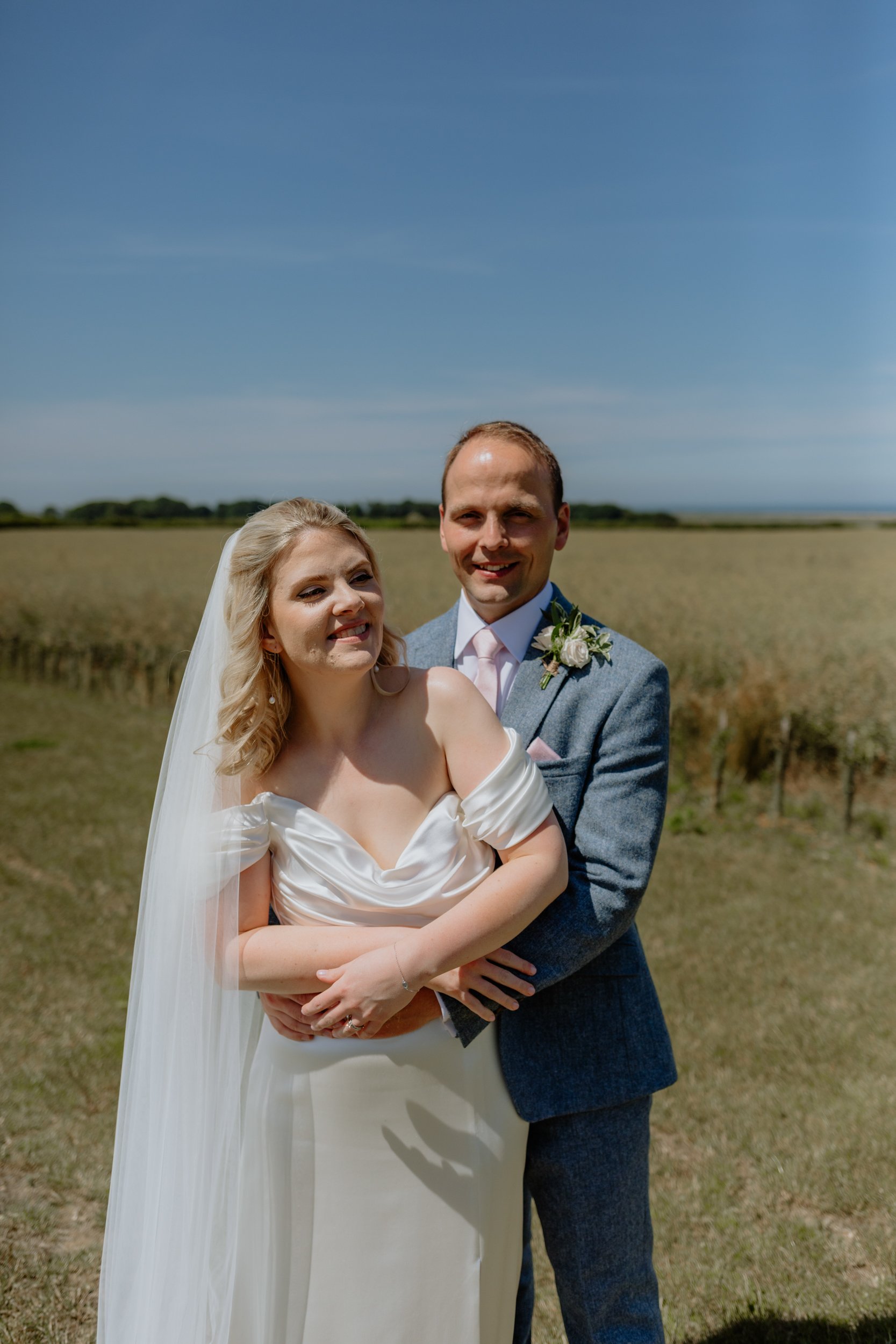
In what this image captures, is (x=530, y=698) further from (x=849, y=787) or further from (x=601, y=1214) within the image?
(x=849, y=787)

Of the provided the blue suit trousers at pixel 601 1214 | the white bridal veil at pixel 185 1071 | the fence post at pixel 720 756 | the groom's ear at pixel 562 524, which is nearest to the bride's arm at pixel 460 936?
the white bridal veil at pixel 185 1071

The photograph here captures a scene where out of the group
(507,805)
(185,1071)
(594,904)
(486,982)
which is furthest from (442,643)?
(185,1071)

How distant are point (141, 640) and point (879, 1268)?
689 inches

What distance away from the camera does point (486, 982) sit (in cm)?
251

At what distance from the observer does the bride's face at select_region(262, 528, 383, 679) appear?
2514 mm

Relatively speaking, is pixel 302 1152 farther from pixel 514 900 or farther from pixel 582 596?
pixel 582 596

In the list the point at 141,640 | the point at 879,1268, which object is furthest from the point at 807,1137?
the point at 141,640

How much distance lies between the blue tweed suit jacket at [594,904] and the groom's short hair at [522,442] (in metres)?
0.55

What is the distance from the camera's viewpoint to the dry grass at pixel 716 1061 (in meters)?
4.25

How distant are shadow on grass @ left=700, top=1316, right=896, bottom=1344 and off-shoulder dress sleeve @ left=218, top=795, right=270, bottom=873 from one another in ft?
9.43

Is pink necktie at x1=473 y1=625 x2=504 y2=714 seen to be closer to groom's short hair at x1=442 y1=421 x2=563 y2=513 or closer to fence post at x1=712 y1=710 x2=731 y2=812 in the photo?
groom's short hair at x1=442 y1=421 x2=563 y2=513

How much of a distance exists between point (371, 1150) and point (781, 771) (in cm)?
904

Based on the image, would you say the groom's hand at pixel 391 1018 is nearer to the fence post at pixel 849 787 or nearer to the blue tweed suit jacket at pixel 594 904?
the blue tweed suit jacket at pixel 594 904

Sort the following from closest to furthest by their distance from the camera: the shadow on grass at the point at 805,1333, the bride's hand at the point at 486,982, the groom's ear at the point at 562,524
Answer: the bride's hand at the point at 486,982, the groom's ear at the point at 562,524, the shadow on grass at the point at 805,1333
